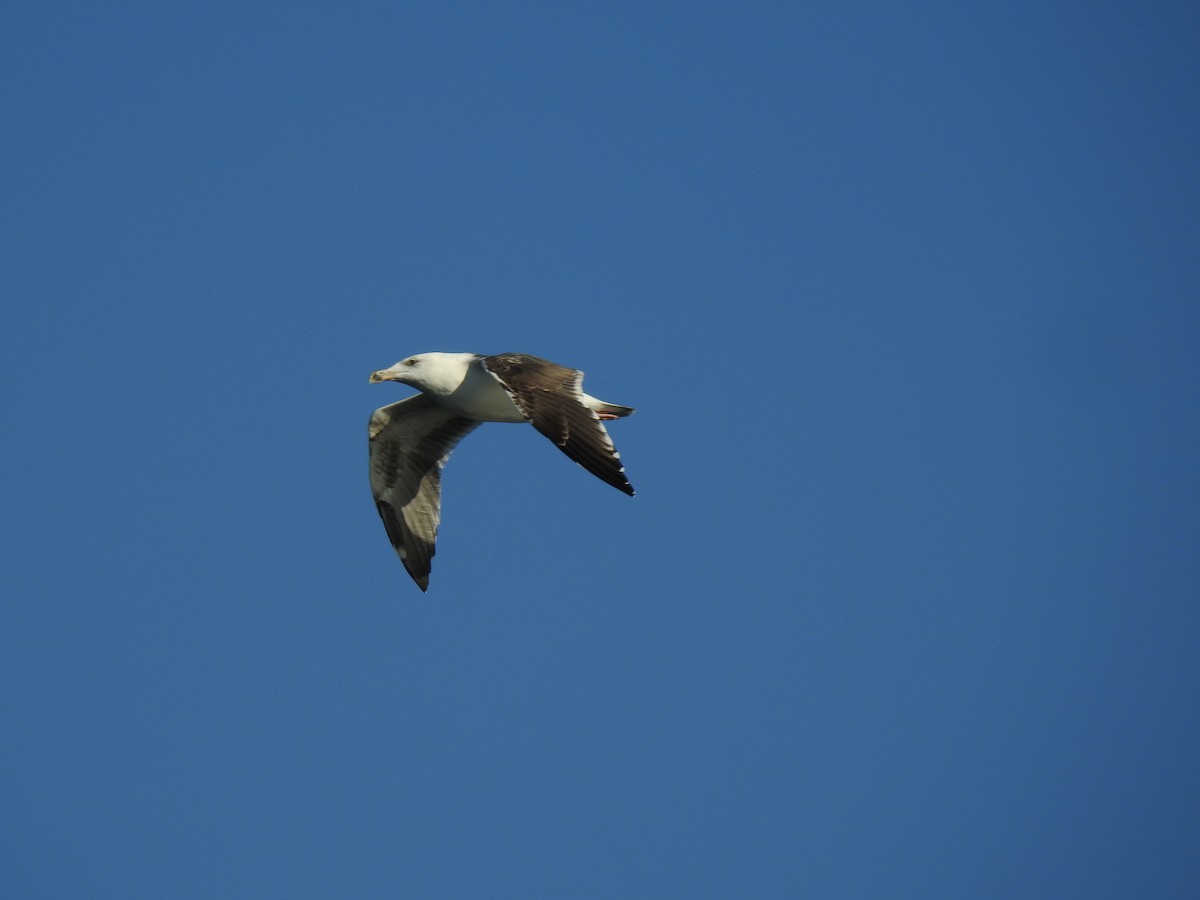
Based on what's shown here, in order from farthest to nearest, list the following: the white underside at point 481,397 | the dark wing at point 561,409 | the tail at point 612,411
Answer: the tail at point 612,411 → the white underside at point 481,397 → the dark wing at point 561,409

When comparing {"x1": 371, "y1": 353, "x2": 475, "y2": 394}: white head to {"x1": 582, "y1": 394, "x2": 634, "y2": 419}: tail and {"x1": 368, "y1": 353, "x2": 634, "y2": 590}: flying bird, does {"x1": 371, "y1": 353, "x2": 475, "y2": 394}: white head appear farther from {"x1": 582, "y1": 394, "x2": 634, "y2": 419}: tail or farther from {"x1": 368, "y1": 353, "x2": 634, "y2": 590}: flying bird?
{"x1": 582, "y1": 394, "x2": 634, "y2": 419}: tail

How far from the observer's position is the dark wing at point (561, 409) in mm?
13539

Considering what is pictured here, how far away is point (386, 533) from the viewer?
18.0 m

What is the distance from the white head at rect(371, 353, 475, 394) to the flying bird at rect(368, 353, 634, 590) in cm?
1

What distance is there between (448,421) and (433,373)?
1577mm

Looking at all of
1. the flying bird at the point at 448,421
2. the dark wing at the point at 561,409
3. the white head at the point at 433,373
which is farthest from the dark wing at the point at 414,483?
the dark wing at the point at 561,409

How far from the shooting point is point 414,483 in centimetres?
1802

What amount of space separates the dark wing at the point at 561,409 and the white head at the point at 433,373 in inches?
41.4

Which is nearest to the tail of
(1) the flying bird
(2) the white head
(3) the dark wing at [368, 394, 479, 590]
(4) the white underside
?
(1) the flying bird

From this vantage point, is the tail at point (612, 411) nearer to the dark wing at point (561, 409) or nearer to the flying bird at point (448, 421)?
the flying bird at point (448, 421)

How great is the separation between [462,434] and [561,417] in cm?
421

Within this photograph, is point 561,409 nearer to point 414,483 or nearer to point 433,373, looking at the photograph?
point 433,373

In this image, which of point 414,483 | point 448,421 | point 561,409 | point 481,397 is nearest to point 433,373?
point 481,397

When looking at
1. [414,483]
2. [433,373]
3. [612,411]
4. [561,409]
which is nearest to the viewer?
[561,409]
